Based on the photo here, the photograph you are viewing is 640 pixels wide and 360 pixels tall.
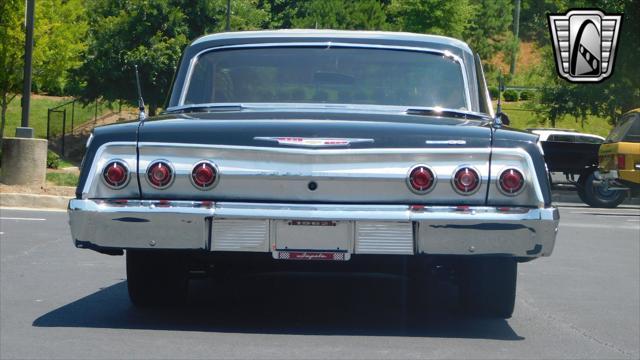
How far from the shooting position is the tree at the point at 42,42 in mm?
28219

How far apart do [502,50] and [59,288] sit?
77337 mm

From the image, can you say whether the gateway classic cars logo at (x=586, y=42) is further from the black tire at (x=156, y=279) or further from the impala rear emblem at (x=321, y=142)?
the impala rear emblem at (x=321, y=142)

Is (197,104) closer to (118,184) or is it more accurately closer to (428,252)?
(118,184)

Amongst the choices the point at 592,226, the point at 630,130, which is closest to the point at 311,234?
the point at 592,226

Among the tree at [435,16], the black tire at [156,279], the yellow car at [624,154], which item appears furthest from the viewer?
the tree at [435,16]

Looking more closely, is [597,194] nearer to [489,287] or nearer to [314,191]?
[489,287]

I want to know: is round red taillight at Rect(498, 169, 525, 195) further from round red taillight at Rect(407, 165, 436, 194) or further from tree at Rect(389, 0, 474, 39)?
tree at Rect(389, 0, 474, 39)

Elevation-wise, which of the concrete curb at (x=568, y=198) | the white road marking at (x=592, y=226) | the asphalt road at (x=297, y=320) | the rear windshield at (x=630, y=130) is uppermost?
the rear windshield at (x=630, y=130)

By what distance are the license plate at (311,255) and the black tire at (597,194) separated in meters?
19.6

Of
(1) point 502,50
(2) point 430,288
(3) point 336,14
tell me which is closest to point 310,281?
(2) point 430,288

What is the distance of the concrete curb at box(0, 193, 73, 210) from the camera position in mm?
18062

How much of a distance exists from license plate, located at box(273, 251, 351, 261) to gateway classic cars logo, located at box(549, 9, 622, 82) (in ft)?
81.5

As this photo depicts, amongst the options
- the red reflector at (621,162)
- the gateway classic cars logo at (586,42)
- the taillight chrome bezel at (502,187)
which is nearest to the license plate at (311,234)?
the taillight chrome bezel at (502,187)

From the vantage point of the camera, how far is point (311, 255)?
5.98 metres
